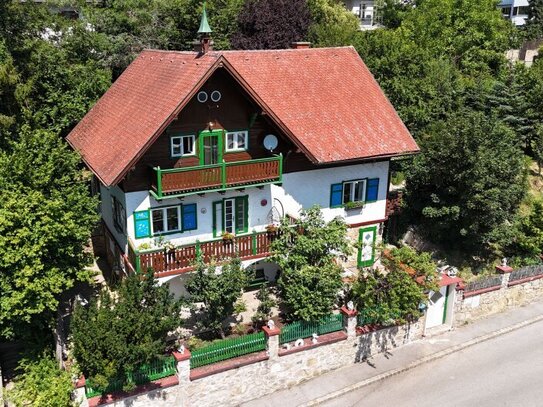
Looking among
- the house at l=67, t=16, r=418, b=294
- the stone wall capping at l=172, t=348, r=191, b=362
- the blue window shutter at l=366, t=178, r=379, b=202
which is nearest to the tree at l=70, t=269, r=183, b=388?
the stone wall capping at l=172, t=348, r=191, b=362

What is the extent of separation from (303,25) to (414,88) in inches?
485

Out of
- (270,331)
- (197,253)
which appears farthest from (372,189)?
(270,331)

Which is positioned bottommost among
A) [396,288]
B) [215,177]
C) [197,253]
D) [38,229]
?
[396,288]

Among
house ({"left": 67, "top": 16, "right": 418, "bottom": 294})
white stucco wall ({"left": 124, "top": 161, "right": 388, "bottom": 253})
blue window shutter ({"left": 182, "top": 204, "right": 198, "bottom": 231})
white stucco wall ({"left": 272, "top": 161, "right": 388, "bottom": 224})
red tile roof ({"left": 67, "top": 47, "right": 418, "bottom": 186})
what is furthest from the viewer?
white stucco wall ({"left": 272, "top": 161, "right": 388, "bottom": 224})

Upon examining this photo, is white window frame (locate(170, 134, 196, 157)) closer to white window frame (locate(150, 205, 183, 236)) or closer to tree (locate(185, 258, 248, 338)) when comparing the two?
white window frame (locate(150, 205, 183, 236))

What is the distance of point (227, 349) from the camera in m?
16.6

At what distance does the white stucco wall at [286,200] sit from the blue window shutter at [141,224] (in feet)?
0.51

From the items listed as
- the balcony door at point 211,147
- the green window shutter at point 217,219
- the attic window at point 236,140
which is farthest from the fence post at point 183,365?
the attic window at point 236,140

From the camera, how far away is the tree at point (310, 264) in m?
18.0

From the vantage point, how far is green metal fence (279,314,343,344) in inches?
691

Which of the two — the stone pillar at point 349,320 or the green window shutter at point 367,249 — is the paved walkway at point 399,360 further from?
the green window shutter at point 367,249

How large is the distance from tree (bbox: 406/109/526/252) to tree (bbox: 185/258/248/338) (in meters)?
10.9

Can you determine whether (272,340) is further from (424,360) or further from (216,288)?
(424,360)

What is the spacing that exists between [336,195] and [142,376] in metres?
11.5
